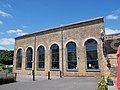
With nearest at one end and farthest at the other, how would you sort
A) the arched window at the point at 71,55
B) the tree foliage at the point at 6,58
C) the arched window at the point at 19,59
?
1. the arched window at the point at 71,55
2. the arched window at the point at 19,59
3. the tree foliage at the point at 6,58

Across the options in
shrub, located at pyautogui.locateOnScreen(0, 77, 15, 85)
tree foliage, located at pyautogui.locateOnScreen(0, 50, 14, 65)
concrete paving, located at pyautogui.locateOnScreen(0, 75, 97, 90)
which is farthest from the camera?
tree foliage, located at pyautogui.locateOnScreen(0, 50, 14, 65)

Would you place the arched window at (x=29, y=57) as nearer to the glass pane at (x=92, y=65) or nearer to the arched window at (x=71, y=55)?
the arched window at (x=71, y=55)

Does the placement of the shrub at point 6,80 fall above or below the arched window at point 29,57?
below

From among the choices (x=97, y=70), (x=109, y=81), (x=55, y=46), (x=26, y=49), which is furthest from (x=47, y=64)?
(x=109, y=81)

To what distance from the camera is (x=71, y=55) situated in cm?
2055

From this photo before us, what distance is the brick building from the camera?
18.4m

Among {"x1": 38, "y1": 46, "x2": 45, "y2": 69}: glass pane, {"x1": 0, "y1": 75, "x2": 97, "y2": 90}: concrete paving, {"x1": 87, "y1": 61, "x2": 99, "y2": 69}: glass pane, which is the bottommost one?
{"x1": 0, "y1": 75, "x2": 97, "y2": 90}: concrete paving

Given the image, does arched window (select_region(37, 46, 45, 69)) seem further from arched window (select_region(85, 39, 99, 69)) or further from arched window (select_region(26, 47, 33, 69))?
arched window (select_region(85, 39, 99, 69))

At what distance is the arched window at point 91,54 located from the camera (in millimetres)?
18500

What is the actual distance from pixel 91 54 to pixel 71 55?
301 cm

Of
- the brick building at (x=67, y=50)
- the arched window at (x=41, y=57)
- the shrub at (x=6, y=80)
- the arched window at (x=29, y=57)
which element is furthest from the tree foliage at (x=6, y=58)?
the shrub at (x=6, y=80)

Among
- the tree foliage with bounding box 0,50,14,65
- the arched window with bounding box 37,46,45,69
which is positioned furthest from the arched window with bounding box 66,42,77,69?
the tree foliage with bounding box 0,50,14,65

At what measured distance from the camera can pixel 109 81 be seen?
36.4ft

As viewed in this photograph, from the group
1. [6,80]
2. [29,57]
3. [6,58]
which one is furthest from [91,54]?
[6,58]
